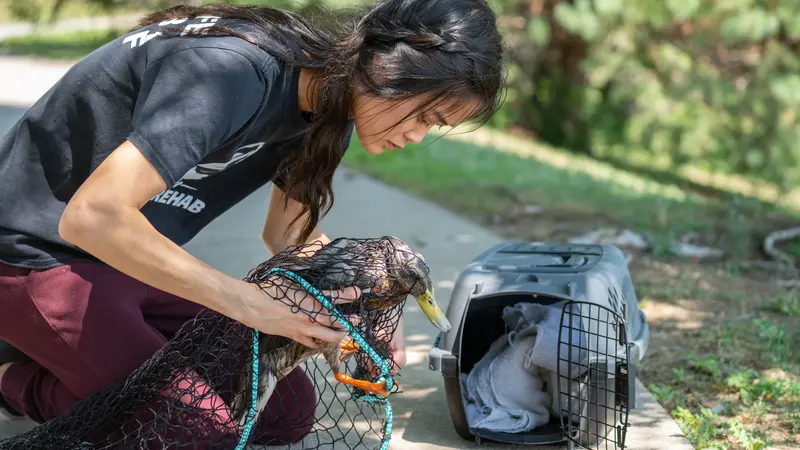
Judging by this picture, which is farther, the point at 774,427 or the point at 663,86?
the point at 663,86

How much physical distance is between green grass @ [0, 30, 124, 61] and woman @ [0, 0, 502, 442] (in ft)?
51.4

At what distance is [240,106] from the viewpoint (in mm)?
2424

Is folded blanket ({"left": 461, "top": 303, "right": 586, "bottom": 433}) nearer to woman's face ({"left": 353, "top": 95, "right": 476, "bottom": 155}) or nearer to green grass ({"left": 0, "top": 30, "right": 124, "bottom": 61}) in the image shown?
woman's face ({"left": 353, "top": 95, "right": 476, "bottom": 155})

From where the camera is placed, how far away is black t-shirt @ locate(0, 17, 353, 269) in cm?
233

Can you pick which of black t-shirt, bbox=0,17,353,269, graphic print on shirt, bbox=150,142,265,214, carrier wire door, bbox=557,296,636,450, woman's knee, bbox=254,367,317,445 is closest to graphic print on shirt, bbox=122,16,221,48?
black t-shirt, bbox=0,17,353,269

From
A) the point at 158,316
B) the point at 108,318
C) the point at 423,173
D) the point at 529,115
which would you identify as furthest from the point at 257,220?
the point at 529,115

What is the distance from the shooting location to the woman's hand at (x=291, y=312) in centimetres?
231

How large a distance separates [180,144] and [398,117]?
581 mm

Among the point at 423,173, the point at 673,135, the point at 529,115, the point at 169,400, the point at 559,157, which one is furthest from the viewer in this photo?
the point at 529,115

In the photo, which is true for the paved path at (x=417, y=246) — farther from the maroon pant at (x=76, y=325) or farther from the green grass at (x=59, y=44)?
the green grass at (x=59, y=44)

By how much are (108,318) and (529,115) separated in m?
12.6

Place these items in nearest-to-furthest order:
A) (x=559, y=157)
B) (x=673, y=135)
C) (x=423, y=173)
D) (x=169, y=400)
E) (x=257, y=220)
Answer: (x=169, y=400) → (x=257, y=220) → (x=423, y=173) → (x=673, y=135) → (x=559, y=157)

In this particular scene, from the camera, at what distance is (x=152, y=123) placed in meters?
2.28

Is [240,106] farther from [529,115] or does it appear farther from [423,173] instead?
[529,115]
